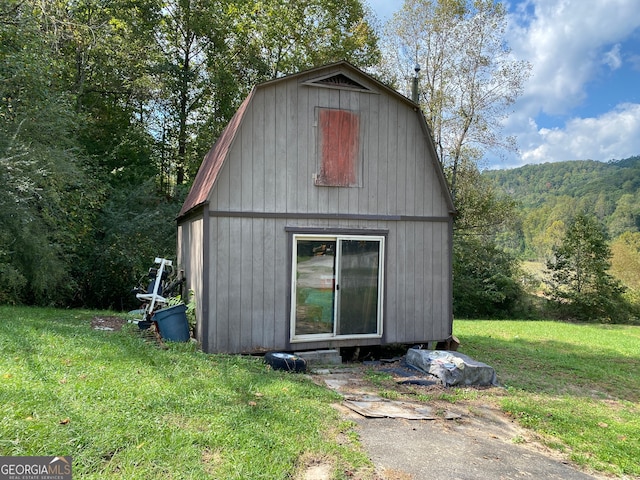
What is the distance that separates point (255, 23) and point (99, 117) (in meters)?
7.62

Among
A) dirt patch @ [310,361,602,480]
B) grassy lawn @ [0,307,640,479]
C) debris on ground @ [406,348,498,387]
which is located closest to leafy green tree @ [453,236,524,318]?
grassy lawn @ [0,307,640,479]

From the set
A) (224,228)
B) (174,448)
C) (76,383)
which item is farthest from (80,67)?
(174,448)

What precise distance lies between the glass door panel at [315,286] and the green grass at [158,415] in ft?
4.95

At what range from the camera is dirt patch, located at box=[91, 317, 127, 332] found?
26.3 feet

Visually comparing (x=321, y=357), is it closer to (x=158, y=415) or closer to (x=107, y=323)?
(x=158, y=415)

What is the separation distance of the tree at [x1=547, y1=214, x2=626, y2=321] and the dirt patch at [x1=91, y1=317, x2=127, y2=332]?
65.2ft

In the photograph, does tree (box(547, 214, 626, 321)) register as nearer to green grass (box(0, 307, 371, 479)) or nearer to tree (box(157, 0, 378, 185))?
tree (box(157, 0, 378, 185))

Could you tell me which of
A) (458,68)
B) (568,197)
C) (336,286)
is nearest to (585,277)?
(458,68)

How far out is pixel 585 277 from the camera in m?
21.8

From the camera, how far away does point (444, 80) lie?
798 inches

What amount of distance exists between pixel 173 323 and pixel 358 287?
2915 mm

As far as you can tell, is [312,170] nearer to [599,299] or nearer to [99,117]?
[99,117]

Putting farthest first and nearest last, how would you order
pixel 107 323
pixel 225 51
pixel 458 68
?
1. pixel 458 68
2. pixel 225 51
3. pixel 107 323

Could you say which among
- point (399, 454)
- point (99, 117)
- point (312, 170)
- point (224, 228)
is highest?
point (99, 117)
